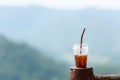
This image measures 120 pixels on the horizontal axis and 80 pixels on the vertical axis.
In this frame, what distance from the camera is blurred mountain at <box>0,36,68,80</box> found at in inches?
587

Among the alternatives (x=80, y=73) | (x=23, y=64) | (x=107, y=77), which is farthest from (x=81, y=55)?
(x=23, y=64)

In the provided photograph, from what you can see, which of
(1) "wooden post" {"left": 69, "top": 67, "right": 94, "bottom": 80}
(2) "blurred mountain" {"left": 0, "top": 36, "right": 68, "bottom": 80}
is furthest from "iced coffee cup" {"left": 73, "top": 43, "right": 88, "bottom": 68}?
(2) "blurred mountain" {"left": 0, "top": 36, "right": 68, "bottom": 80}

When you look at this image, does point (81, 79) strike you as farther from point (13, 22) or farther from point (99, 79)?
point (13, 22)

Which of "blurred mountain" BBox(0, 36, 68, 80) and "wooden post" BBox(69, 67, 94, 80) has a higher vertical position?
"blurred mountain" BBox(0, 36, 68, 80)

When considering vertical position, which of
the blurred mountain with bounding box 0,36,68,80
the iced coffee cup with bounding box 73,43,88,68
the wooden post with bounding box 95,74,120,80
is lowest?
the wooden post with bounding box 95,74,120,80

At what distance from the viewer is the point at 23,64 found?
17.8 m

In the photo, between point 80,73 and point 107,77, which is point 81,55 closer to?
point 80,73

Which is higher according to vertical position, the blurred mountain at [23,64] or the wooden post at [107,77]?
the blurred mountain at [23,64]

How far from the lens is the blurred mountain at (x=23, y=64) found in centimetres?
1491

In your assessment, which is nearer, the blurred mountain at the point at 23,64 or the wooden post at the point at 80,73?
the wooden post at the point at 80,73

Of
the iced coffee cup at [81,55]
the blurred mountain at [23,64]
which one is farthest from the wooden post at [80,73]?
the blurred mountain at [23,64]

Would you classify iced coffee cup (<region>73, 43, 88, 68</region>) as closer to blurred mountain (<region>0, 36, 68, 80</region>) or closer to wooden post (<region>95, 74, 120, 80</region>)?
wooden post (<region>95, 74, 120, 80</region>)

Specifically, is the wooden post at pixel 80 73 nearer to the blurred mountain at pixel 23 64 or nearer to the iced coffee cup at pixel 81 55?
the iced coffee cup at pixel 81 55

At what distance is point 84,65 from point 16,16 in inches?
701
